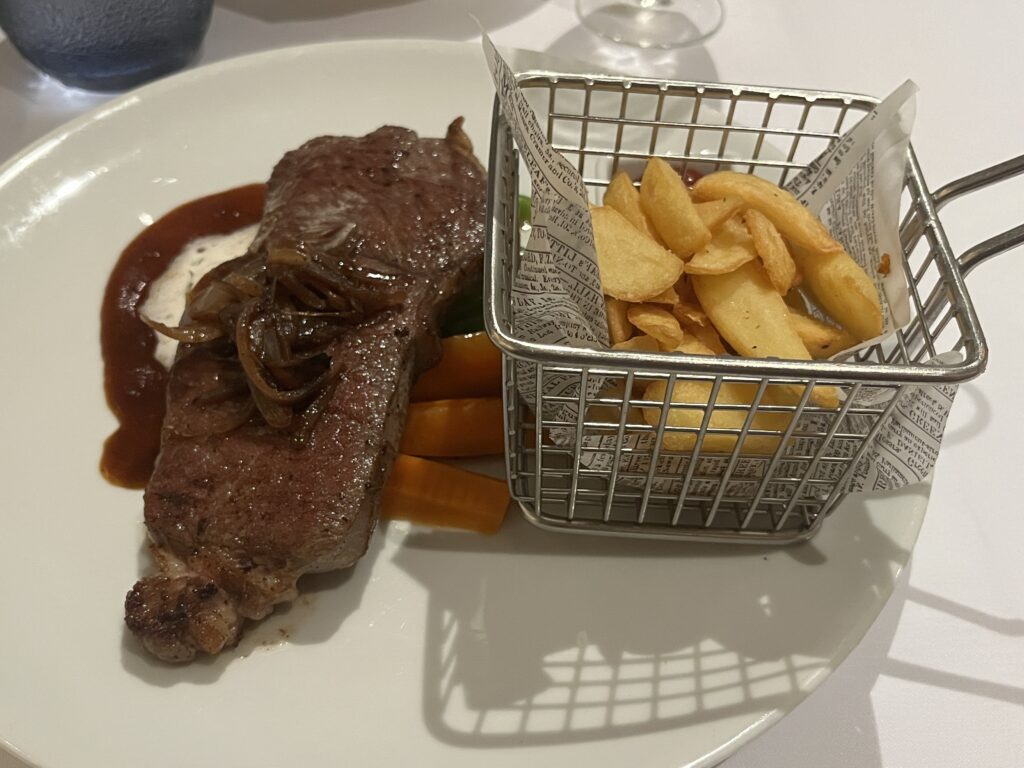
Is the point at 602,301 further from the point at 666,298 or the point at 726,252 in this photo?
the point at 726,252

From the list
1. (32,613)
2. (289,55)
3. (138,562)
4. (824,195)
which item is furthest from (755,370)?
(289,55)

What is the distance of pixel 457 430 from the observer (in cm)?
195

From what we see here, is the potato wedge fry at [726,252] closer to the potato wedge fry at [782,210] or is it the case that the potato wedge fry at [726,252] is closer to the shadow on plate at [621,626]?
the potato wedge fry at [782,210]

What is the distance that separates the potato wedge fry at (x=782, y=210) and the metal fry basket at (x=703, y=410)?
0.19 metres

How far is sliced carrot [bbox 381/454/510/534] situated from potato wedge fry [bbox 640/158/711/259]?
0.66 metres

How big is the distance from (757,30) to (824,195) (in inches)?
66.8

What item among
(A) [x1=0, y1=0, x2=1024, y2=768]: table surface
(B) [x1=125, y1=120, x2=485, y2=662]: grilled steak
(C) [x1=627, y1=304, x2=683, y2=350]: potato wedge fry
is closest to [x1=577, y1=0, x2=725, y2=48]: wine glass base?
(A) [x1=0, y1=0, x2=1024, y2=768]: table surface

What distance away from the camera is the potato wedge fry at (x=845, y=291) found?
158 cm

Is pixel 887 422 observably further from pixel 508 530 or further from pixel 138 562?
pixel 138 562

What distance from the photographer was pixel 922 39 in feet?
10.8

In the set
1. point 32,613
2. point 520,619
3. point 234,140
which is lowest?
point 32,613

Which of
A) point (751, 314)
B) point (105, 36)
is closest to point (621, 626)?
point (751, 314)

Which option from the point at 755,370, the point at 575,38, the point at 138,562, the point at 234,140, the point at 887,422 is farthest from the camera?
the point at 575,38

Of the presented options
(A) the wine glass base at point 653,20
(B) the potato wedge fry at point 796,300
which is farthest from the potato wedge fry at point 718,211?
(A) the wine glass base at point 653,20
